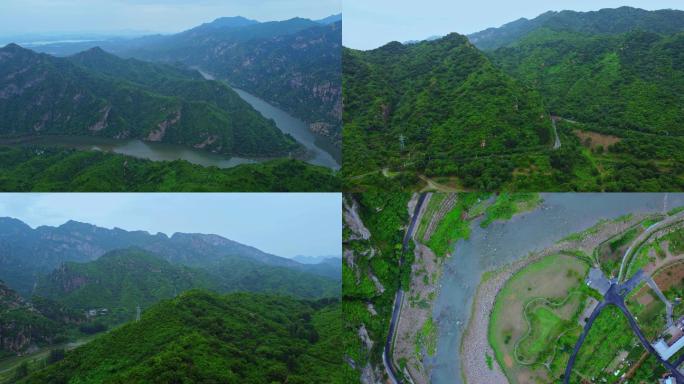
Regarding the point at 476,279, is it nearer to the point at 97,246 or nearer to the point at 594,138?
the point at 97,246

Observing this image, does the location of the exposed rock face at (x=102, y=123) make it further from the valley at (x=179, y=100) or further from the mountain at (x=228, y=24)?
the mountain at (x=228, y=24)

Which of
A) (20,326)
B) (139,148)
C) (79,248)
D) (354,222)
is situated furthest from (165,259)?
(139,148)

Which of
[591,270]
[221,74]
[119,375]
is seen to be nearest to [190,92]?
[221,74]

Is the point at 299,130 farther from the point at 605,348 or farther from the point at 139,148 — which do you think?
the point at 605,348

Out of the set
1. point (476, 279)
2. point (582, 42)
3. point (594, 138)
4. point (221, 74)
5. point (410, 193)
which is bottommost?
point (476, 279)

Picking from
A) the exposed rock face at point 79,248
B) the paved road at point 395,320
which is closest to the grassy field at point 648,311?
the paved road at point 395,320

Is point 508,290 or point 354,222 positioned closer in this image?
point 354,222

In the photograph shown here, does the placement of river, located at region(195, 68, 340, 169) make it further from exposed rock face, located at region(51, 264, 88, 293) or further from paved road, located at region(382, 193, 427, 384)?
exposed rock face, located at region(51, 264, 88, 293)
